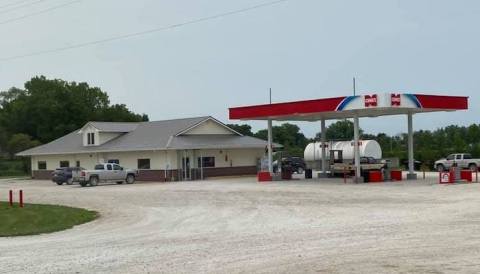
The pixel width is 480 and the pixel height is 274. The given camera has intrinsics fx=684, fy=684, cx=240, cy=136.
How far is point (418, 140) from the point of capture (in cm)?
7956

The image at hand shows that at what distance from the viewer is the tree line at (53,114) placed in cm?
9844

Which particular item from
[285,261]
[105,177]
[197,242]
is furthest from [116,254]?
[105,177]

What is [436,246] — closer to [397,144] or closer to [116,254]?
[116,254]

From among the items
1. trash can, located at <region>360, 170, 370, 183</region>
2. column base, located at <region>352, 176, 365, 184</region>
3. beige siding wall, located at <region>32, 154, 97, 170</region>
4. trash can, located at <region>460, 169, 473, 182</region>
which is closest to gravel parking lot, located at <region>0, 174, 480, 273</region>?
trash can, located at <region>460, 169, 473, 182</region>

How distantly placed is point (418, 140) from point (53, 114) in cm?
5195

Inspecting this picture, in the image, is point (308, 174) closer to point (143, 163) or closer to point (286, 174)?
point (286, 174)

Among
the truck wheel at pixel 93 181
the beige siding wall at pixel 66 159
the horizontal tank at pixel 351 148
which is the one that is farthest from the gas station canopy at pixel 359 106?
the beige siding wall at pixel 66 159

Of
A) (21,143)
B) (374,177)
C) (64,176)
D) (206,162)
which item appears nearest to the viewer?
(374,177)

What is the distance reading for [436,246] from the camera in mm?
13562

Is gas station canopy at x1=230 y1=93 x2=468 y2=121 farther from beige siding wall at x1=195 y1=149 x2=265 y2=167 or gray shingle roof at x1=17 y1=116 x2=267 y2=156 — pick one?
beige siding wall at x1=195 y1=149 x2=265 y2=167

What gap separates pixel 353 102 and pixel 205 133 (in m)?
22.7

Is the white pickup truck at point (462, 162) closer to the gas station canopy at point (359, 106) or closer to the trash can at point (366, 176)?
the gas station canopy at point (359, 106)

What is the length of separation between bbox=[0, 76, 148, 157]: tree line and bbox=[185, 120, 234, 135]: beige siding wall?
40.5 meters

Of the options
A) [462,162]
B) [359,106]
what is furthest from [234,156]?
[359,106]
